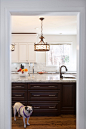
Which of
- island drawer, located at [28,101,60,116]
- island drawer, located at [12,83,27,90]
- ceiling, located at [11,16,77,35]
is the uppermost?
ceiling, located at [11,16,77,35]

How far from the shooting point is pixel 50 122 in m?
2.80

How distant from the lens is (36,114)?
314 cm

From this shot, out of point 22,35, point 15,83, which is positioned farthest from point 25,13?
point 22,35

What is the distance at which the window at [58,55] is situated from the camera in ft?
21.3

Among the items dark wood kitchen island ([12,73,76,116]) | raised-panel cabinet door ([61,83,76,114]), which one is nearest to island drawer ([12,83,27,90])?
→ dark wood kitchen island ([12,73,76,116])

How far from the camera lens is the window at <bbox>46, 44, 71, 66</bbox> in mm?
6484

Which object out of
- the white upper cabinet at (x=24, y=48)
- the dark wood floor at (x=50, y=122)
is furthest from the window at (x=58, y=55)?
the dark wood floor at (x=50, y=122)

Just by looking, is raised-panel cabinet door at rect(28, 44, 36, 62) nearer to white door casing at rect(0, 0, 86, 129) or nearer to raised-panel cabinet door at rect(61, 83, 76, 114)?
raised-panel cabinet door at rect(61, 83, 76, 114)

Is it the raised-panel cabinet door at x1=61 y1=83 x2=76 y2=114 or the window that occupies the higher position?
the window

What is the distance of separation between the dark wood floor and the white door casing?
1.10m

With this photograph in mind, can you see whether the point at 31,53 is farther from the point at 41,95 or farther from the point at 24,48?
the point at 41,95
